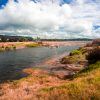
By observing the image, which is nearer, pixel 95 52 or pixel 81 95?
pixel 81 95

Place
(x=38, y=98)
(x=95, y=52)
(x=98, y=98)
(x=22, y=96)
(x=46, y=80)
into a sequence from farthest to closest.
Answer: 1. (x=95, y=52)
2. (x=46, y=80)
3. (x=22, y=96)
4. (x=38, y=98)
5. (x=98, y=98)

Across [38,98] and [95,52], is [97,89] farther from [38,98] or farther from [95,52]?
[95,52]

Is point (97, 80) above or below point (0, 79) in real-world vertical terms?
above

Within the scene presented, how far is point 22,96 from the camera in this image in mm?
26141

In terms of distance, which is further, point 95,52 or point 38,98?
point 95,52

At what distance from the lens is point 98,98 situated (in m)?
22.4

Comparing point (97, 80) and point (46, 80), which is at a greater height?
point (97, 80)

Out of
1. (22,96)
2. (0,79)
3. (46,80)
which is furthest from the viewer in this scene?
(0,79)

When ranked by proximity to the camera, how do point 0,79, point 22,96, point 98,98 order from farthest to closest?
point 0,79
point 22,96
point 98,98

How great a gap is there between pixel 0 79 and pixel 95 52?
25962 mm

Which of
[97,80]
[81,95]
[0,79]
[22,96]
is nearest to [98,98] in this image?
[81,95]

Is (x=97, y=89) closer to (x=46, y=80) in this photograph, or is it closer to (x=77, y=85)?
(x=77, y=85)

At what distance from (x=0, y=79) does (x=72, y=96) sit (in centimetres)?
2478

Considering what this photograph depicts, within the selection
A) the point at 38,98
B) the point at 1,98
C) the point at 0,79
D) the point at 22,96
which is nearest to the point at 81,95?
the point at 38,98
